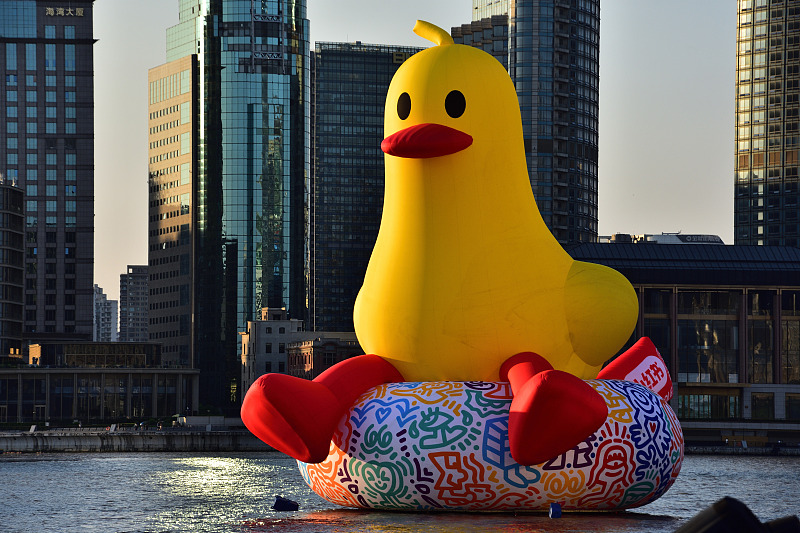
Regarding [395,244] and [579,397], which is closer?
[579,397]

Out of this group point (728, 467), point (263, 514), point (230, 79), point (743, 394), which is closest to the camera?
point (263, 514)

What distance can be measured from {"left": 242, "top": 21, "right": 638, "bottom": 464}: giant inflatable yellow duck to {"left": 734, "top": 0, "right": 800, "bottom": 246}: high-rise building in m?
159

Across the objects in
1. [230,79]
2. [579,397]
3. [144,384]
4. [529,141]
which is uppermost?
[230,79]

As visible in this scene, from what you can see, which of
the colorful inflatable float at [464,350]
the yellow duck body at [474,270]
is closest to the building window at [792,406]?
the colorful inflatable float at [464,350]

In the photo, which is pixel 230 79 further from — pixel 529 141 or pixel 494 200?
pixel 494 200

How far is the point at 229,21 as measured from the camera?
199375 mm

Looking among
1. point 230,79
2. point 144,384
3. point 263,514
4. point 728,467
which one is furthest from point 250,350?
point 263,514

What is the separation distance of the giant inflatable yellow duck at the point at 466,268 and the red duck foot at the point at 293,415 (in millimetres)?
572

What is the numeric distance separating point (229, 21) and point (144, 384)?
6479cm

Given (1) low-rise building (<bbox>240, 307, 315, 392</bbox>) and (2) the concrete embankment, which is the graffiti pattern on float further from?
(1) low-rise building (<bbox>240, 307, 315, 392</bbox>)

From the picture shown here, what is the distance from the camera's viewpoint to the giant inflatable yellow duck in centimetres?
2677

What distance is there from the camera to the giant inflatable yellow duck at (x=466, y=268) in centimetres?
2677

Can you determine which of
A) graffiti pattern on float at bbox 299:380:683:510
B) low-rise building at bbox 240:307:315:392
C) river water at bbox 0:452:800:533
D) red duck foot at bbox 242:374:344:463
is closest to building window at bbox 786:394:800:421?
river water at bbox 0:452:800:533

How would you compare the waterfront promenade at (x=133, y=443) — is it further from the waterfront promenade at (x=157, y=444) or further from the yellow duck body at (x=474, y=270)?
the yellow duck body at (x=474, y=270)
